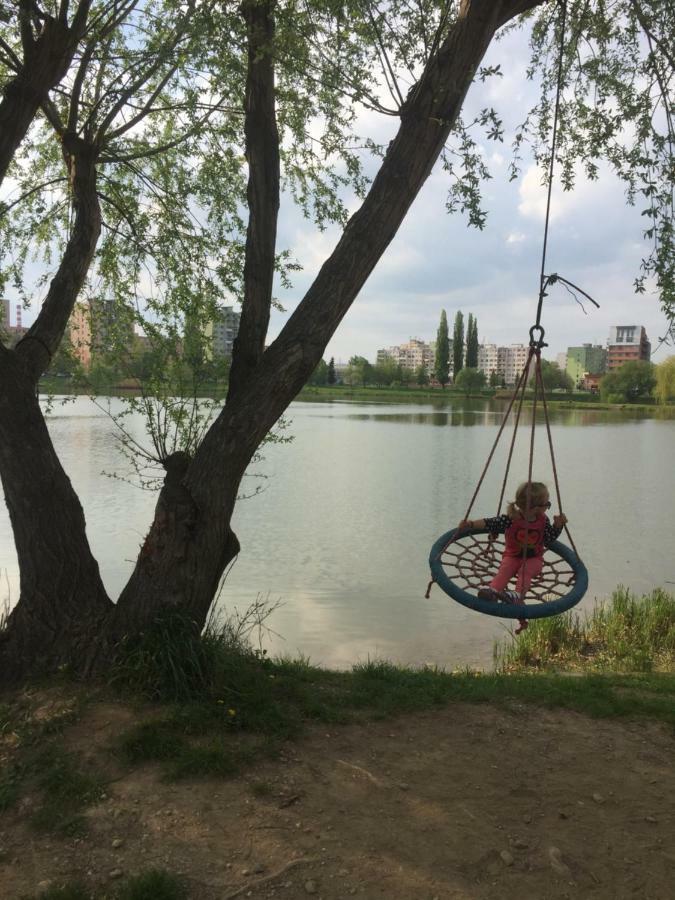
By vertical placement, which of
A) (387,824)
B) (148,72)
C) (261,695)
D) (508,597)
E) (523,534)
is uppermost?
(148,72)

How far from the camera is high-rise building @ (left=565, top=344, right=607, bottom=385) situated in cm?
8969

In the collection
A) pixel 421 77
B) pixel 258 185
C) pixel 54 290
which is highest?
pixel 421 77

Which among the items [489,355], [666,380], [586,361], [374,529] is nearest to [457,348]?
[586,361]

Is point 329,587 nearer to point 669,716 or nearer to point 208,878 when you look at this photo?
point 669,716

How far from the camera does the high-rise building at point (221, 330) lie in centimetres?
573

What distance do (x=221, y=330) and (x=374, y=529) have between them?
20.3 feet

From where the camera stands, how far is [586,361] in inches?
3698

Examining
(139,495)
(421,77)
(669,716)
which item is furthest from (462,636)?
(139,495)

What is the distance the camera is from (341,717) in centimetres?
361

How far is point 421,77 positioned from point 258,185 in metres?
1.08

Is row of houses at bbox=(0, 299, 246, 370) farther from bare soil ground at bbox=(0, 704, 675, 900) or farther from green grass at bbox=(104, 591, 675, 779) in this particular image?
bare soil ground at bbox=(0, 704, 675, 900)

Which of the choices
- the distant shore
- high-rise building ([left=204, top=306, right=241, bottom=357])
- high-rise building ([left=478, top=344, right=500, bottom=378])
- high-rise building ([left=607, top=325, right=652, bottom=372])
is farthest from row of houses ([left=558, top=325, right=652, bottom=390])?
high-rise building ([left=204, top=306, right=241, bottom=357])

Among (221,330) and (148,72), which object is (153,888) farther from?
(148,72)

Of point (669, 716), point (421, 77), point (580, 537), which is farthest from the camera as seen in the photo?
point (580, 537)
